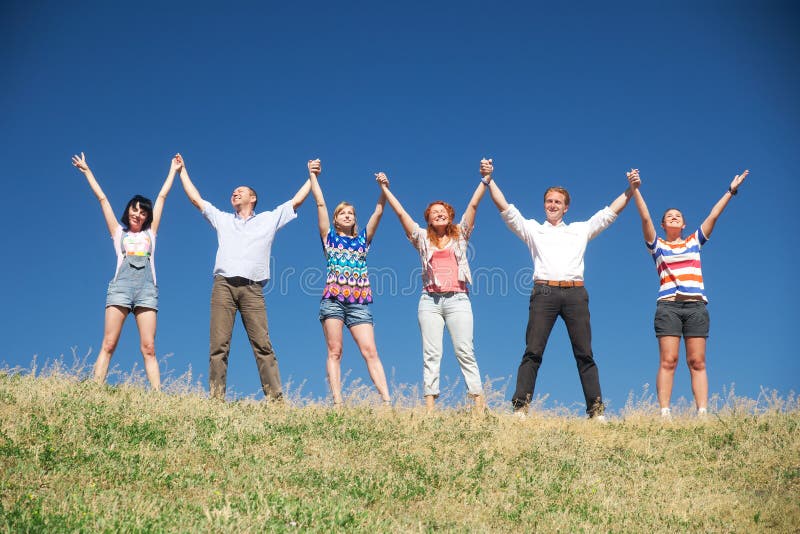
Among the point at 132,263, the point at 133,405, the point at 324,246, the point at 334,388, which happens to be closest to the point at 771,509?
the point at 334,388

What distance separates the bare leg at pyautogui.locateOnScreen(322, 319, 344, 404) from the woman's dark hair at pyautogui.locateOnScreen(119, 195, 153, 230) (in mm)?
3258

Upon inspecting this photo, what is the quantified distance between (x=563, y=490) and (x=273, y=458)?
3.24 metres

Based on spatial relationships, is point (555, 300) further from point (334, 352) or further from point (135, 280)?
point (135, 280)

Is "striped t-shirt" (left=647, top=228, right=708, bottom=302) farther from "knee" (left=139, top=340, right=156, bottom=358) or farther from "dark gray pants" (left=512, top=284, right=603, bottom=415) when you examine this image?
"knee" (left=139, top=340, right=156, bottom=358)

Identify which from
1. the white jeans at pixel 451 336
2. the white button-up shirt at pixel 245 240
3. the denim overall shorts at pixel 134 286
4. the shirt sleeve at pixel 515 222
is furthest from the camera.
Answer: the shirt sleeve at pixel 515 222

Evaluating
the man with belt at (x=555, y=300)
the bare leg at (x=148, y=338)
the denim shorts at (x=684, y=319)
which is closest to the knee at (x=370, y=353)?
the man with belt at (x=555, y=300)

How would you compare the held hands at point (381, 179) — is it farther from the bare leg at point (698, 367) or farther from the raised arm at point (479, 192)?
the bare leg at point (698, 367)

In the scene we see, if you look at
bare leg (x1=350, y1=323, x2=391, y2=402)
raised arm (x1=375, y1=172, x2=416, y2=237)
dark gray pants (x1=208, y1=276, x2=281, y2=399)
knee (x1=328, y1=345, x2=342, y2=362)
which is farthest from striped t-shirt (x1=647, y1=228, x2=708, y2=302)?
dark gray pants (x1=208, y1=276, x2=281, y2=399)

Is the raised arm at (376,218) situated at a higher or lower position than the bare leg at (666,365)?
higher

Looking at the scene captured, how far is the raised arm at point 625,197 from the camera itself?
11328mm

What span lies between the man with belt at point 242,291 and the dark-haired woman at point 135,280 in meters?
0.90

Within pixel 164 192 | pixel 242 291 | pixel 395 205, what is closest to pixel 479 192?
pixel 395 205

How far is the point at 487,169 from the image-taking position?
10.9 m

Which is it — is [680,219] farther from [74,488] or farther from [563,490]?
[74,488]
